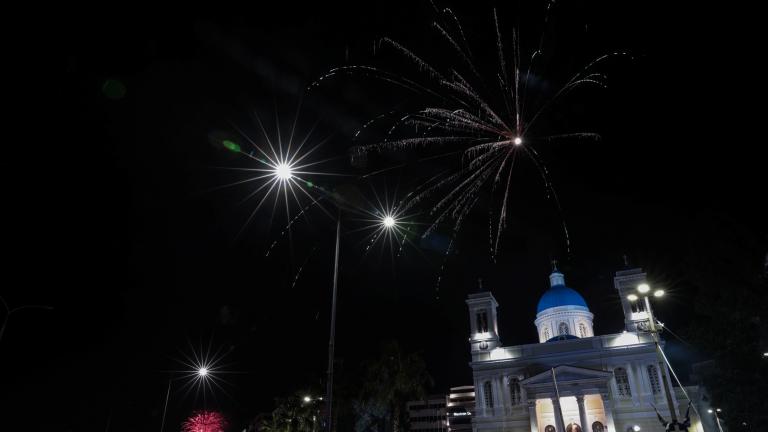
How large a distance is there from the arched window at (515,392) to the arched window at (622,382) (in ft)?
33.8

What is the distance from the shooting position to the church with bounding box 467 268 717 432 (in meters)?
48.4

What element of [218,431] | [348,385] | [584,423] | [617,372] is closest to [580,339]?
[617,372]

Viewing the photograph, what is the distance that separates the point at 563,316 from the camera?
61781mm

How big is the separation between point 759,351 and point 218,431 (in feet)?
157

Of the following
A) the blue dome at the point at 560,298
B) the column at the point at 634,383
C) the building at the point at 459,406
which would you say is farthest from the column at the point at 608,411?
the building at the point at 459,406

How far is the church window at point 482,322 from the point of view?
60812mm

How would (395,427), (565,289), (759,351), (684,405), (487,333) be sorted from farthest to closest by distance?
(565,289), (487,333), (684,405), (395,427), (759,351)

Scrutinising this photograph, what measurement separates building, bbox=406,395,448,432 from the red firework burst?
86.6 metres

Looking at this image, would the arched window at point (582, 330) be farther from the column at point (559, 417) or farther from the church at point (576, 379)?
the column at point (559, 417)

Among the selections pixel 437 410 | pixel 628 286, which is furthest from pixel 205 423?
pixel 437 410

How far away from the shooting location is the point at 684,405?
49281mm

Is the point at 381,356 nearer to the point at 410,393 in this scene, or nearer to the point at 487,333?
the point at 410,393

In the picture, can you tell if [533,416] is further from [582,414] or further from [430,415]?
[430,415]

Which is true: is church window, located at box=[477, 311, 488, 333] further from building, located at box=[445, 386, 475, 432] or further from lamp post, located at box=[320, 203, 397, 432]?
building, located at box=[445, 386, 475, 432]
